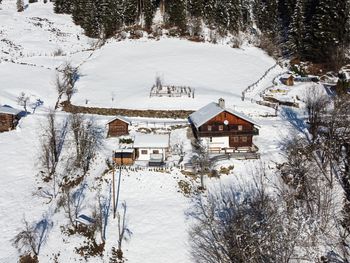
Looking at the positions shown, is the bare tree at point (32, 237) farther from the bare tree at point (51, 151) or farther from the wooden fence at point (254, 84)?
the wooden fence at point (254, 84)

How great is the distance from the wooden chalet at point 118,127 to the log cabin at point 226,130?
33.1ft

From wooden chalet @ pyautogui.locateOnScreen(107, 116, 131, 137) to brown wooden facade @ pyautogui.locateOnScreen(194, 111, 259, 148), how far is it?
10.5 metres

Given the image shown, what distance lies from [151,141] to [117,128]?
24.8ft

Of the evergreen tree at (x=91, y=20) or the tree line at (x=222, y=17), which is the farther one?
the evergreen tree at (x=91, y=20)

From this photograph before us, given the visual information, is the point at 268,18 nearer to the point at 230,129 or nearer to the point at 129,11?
the point at 129,11

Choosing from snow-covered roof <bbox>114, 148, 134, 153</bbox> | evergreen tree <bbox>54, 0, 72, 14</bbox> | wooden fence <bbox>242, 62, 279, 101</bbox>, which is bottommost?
snow-covered roof <bbox>114, 148, 134, 153</bbox>

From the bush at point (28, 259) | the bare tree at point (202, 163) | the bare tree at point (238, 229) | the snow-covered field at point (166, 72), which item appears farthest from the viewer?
the snow-covered field at point (166, 72)

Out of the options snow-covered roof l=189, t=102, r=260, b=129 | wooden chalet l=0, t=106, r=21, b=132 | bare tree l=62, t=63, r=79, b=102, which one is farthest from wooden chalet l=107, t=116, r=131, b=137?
bare tree l=62, t=63, r=79, b=102

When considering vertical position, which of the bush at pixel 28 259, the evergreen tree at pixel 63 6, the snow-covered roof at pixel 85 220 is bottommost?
the bush at pixel 28 259

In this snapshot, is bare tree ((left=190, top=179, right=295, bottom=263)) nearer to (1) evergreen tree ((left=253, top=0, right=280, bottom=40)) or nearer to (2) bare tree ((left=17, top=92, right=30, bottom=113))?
(2) bare tree ((left=17, top=92, right=30, bottom=113))

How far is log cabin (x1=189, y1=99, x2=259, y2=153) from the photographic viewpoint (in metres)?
51.9

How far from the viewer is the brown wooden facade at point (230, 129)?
5209 cm

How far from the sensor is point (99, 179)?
157 ft

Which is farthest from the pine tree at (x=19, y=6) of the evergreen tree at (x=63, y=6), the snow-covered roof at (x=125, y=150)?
the snow-covered roof at (x=125, y=150)
